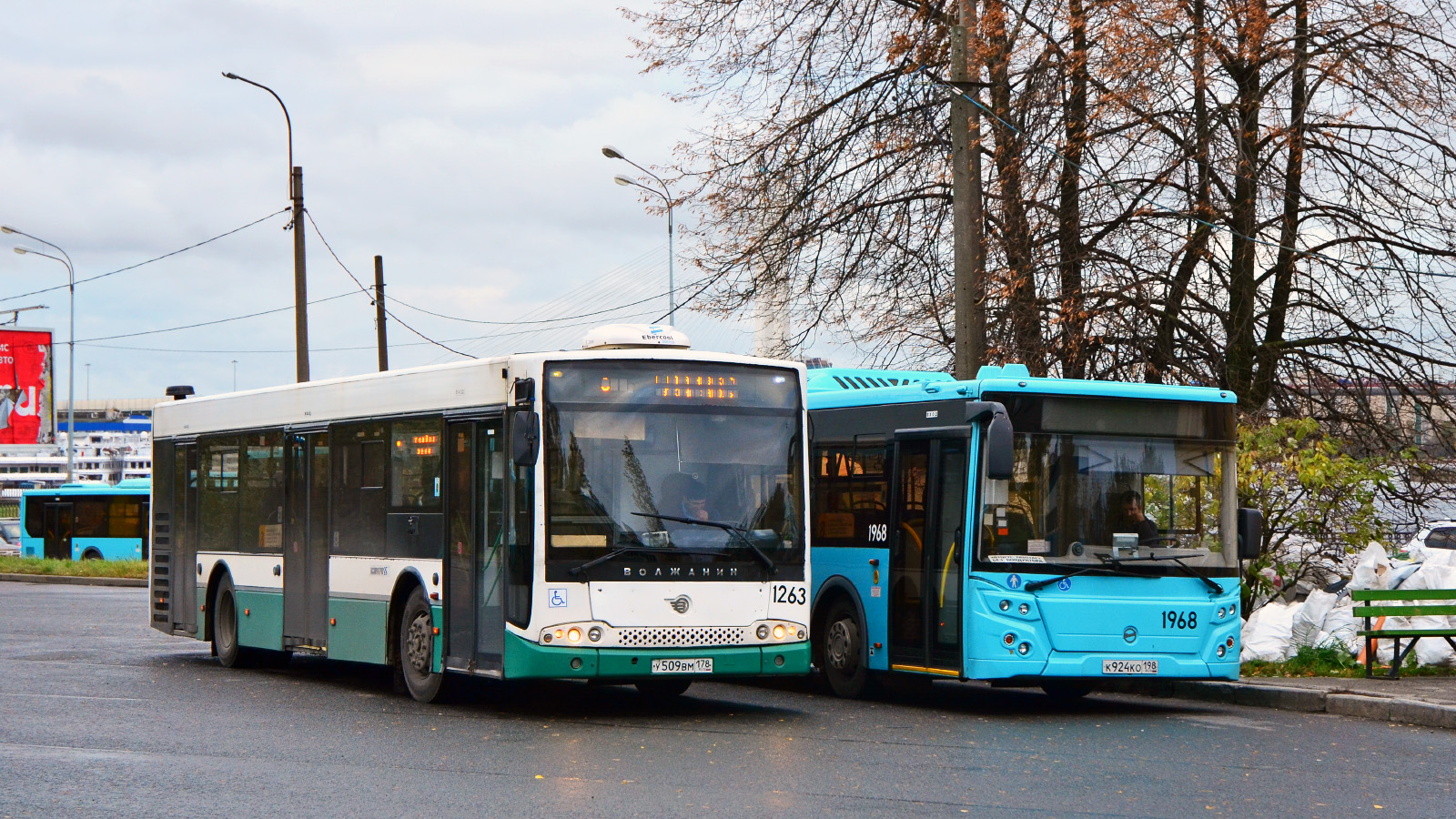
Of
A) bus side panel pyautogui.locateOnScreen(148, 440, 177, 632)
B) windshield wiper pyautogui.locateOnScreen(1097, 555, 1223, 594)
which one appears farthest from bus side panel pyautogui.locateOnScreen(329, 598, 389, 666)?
windshield wiper pyautogui.locateOnScreen(1097, 555, 1223, 594)

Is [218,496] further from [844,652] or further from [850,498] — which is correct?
[844,652]

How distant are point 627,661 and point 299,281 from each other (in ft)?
64.6

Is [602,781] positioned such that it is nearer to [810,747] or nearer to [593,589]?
[810,747]

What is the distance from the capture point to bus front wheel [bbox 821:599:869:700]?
14.9 metres

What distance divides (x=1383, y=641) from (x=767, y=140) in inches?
398

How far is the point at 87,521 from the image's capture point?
50.2 metres

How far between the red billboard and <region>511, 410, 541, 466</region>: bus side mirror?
45.5m

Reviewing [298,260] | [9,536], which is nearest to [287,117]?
[298,260]

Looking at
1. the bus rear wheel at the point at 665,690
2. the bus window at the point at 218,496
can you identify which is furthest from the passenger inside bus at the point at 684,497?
the bus window at the point at 218,496

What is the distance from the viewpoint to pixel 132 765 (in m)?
9.95

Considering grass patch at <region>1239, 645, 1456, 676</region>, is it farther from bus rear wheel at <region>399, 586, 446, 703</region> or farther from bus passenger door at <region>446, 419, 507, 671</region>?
bus rear wheel at <region>399, 586, 446, 703</region>

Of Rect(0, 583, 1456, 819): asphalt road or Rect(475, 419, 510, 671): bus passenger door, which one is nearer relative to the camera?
Rect(0, 583, 1456, 819): asphalt road

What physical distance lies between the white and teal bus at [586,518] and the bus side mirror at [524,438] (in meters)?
0.01

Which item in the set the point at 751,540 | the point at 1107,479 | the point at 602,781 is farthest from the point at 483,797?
the point at 1107,479
